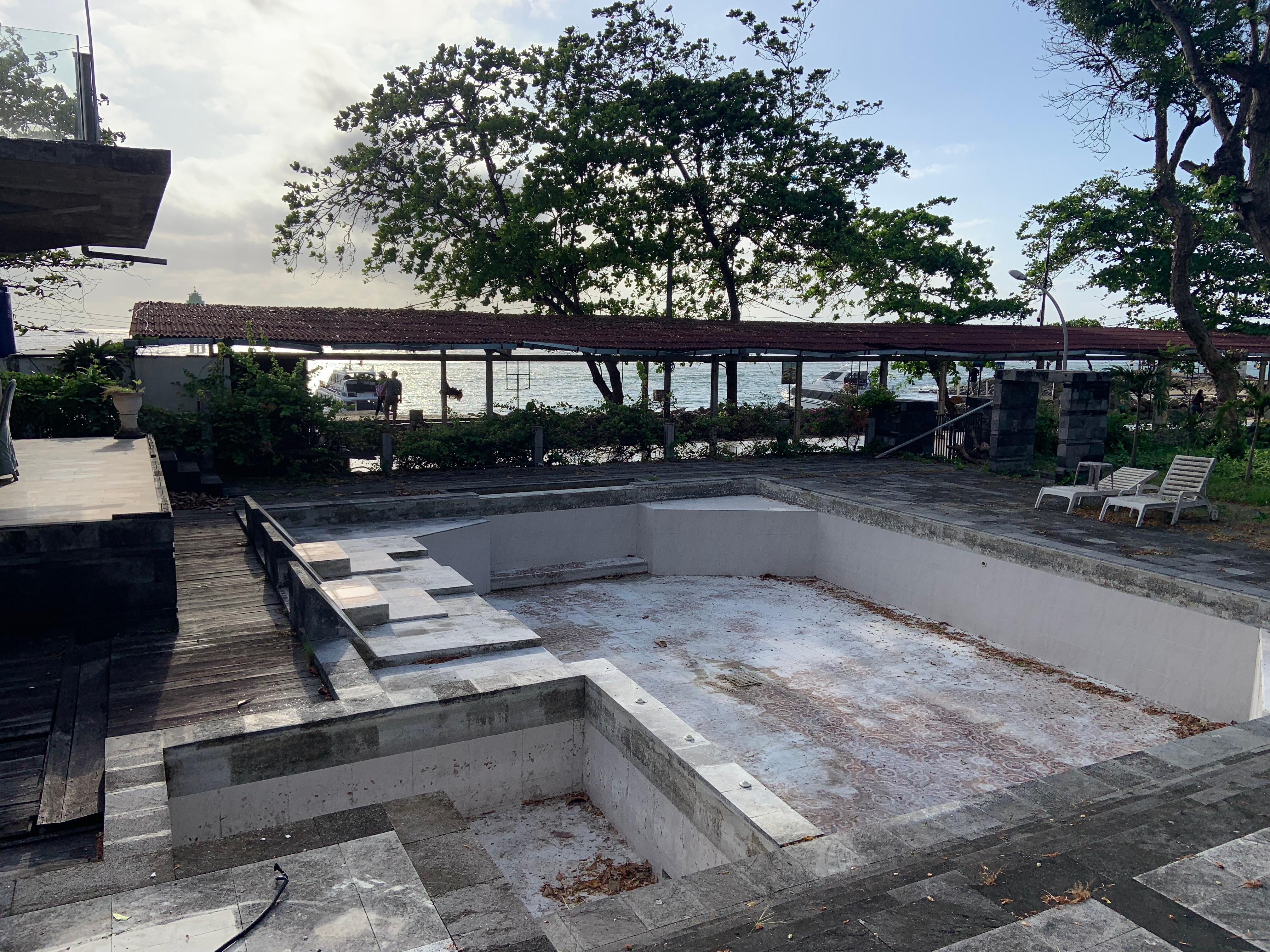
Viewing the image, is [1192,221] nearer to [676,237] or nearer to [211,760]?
[676,237]

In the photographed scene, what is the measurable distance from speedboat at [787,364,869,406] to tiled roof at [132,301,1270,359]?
182 centimetres

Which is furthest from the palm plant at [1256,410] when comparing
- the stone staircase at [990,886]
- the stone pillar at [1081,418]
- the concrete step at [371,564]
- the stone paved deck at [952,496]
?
the concrete step at [371,564]

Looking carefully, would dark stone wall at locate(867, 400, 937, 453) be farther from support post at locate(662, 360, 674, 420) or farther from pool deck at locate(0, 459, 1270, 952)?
pool deck at locate(0, 459, 1270, 952)

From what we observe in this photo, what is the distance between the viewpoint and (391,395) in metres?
22.8

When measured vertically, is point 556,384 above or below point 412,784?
above

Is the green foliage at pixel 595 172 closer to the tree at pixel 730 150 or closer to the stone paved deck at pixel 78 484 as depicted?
the tree at pixel 730 150

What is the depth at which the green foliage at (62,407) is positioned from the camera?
12.2 m

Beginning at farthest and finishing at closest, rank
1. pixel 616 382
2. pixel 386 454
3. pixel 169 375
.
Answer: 1. pixel 616 382
2. pixel 386 454
3. pixel 169 375

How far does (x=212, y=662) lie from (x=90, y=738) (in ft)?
3.70

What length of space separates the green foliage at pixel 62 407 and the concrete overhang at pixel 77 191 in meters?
3.87

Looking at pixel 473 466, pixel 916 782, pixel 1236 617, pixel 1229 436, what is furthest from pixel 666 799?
pixel 1229 436

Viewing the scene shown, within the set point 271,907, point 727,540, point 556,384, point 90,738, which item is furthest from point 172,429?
point 556,384

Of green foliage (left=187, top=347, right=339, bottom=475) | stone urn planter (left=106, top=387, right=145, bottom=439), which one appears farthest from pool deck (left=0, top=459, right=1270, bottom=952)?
green foliage (left=187, top=347, right=339, bottom=475)

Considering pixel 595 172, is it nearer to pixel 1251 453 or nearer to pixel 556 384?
pixel 1251 453
